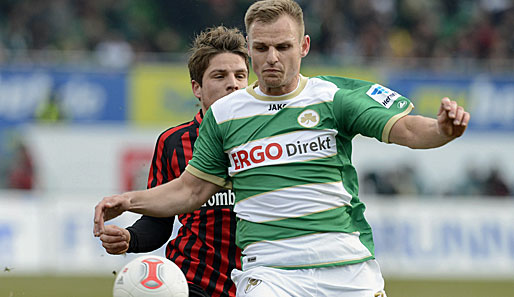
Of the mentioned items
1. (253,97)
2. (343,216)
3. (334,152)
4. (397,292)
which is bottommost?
(397,292)

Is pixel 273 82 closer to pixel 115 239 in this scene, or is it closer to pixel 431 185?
pixel 115 239

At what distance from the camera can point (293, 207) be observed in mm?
→ 4461

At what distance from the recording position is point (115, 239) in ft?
16.1

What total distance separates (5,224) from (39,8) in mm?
5605

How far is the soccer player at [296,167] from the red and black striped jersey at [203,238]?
851mm

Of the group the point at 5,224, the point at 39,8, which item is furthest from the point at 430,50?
the point at 5,224

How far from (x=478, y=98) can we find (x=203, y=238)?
13.4m

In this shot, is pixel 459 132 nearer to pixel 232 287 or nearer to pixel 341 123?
pixel 341 123

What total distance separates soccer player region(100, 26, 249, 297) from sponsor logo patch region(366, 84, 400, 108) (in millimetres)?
1467

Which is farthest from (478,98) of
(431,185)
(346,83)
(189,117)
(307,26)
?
(346,83)

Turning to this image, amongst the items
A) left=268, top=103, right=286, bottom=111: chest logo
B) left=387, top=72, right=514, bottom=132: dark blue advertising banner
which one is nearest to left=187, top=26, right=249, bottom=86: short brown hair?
left=268, top=103, right=286, bottom=111: chest logo

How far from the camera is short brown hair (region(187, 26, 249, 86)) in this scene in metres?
5.96

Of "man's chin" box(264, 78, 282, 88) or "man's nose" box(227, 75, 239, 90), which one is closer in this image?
"man's chin" box(264, 78, 282, 88)

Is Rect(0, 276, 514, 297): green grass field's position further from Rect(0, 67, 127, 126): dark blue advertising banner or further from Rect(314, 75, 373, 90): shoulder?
Rect(314, 75, 373, 90): shoulder
